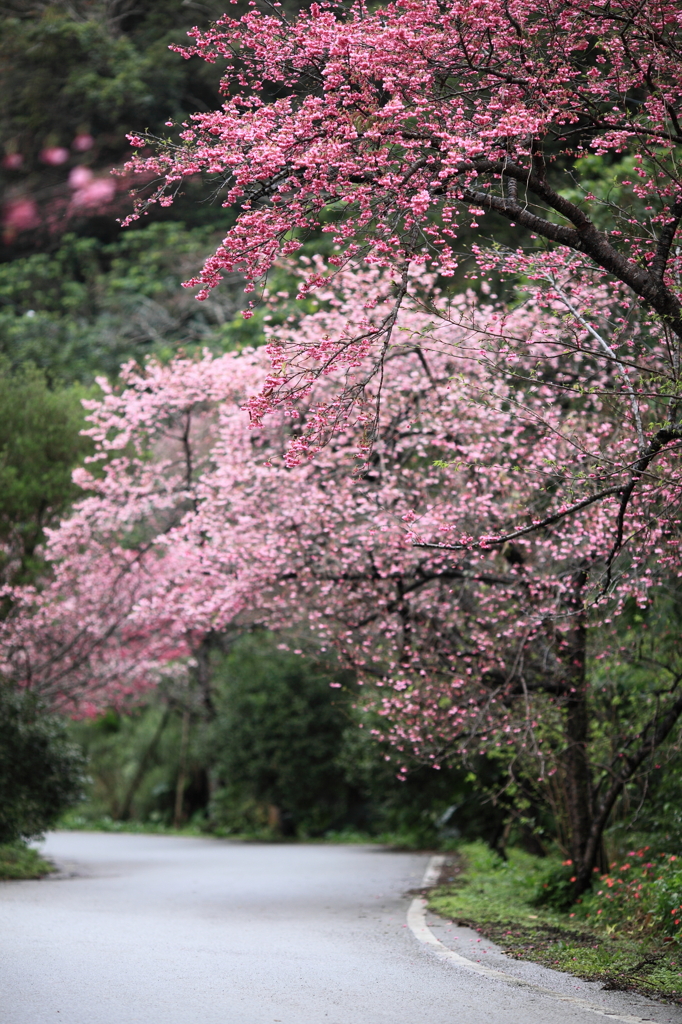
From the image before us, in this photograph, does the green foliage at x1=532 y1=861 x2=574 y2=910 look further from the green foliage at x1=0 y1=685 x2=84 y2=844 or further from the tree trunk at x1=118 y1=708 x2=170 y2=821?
the tree trunk at x1=118 y1=708 x2=170 y2=821

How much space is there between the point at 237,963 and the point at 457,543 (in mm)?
4367

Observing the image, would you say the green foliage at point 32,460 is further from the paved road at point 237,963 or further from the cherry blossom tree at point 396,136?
the cherry blossom tree at point 396,136

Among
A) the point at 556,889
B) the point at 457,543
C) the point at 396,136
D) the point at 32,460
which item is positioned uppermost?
the point at 396,136

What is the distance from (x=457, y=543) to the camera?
9.64m

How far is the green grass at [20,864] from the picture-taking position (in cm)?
1313

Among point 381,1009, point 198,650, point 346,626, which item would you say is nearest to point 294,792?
point 198,650

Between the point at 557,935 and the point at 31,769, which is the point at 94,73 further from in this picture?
the point at 557,935

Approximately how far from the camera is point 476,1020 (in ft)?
17.6

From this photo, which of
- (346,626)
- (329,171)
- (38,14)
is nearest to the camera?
(329,171)

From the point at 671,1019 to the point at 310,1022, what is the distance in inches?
81.5

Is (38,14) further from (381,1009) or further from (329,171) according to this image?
(381,1009)

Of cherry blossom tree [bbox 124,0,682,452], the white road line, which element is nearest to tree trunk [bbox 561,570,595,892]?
the white road line

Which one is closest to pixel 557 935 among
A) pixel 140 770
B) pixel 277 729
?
pixel 277 729

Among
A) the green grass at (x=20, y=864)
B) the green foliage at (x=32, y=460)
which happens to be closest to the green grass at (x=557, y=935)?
the green grass at (x=20, y=864)
